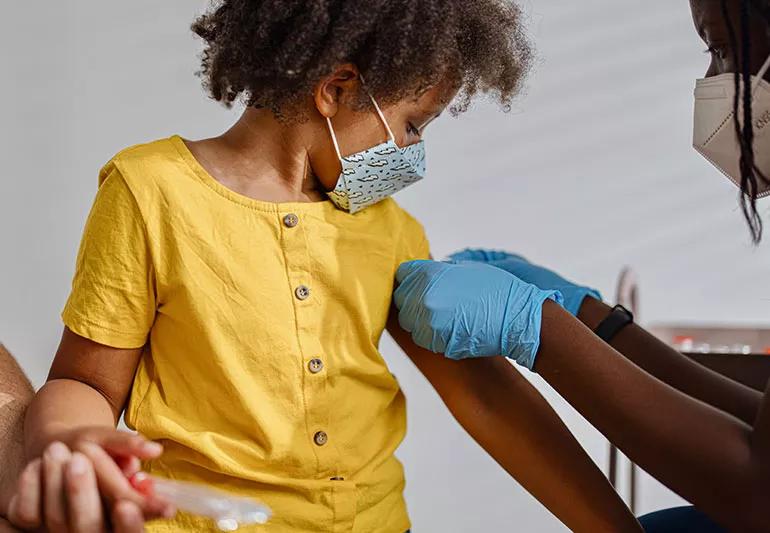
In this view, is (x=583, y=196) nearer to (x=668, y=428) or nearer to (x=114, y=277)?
(x=668, y=428)

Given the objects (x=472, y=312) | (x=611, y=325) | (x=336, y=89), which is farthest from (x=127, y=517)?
(x=611, y=325)

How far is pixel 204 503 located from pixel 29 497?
20 cm

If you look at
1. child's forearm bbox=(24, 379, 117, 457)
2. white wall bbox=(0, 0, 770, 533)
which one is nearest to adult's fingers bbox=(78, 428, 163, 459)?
child's forearm bbox=(24, 379, 117, 457)

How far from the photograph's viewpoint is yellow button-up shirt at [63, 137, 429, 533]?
1158 millimetres

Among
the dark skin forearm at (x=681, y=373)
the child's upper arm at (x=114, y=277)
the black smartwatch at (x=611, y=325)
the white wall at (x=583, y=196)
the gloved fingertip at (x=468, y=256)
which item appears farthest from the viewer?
the white wall at (x=583, y=196)

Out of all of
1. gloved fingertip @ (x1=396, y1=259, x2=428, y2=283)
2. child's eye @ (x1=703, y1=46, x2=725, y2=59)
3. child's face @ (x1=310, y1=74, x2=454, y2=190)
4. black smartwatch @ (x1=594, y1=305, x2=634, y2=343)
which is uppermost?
child's eye @ (x1=703, y1=46, x2=725, y2=59)

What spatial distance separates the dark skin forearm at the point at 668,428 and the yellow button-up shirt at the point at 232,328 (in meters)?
0.30

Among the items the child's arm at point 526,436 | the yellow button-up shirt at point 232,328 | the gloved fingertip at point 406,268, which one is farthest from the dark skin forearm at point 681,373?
the yellow button-up shirt at point 232,328

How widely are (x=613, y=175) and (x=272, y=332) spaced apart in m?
1.71

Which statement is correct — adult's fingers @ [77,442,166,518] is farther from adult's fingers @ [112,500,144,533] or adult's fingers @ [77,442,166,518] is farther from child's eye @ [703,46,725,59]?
child's eye @ [703,46,725,59]

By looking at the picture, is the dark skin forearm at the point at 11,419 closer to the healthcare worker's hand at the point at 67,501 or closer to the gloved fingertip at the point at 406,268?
the healthcare worker's hand at the point at 67,501

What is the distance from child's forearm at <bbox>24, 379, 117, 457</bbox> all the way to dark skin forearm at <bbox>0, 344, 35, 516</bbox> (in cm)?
4

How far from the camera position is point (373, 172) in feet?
4.22

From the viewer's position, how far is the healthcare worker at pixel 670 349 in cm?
108
